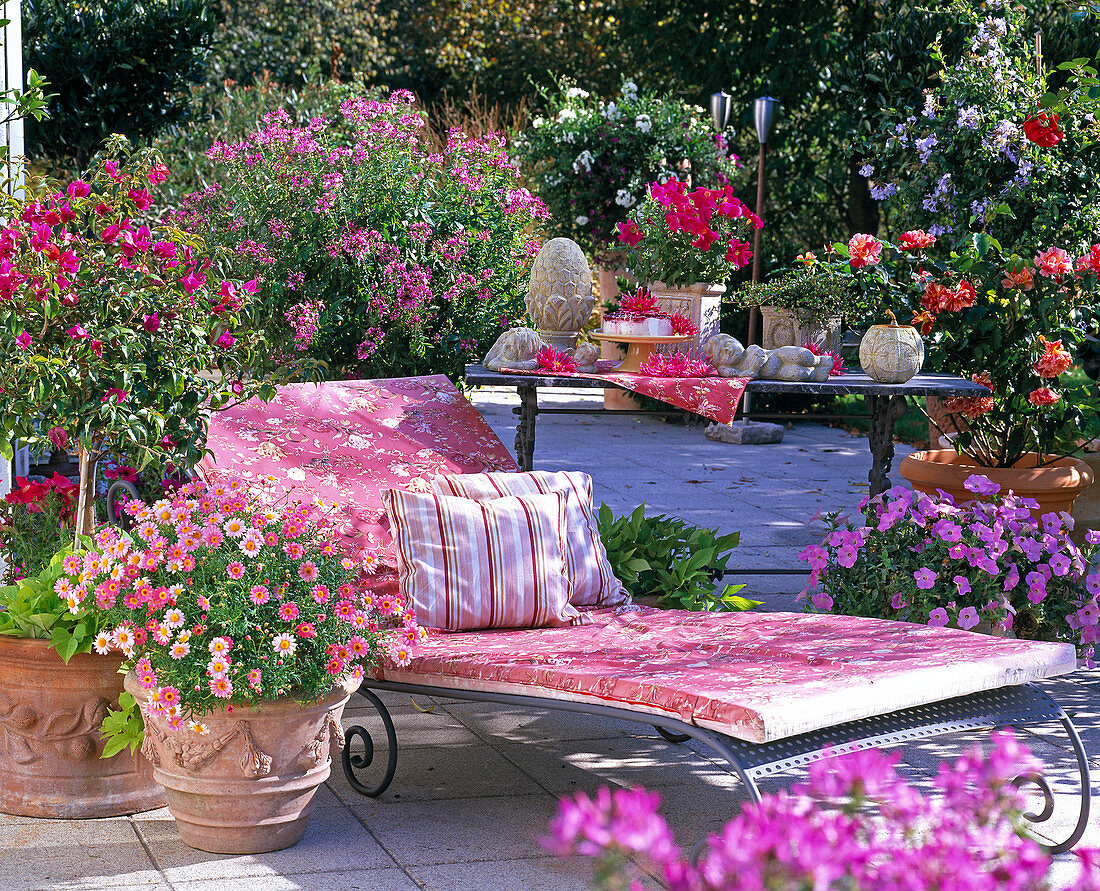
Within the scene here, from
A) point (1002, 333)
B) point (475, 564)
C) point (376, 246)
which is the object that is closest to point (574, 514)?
point (475, 564)

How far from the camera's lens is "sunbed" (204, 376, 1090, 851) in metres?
2.55

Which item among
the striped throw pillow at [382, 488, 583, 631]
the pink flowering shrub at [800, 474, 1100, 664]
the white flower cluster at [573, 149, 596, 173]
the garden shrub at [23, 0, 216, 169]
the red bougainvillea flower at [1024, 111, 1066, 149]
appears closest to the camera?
the striped throw pillow at [382, 488, 583, 631]

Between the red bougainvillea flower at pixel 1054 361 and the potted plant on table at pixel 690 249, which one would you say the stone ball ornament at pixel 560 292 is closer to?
the potted plant on table at pixel 690 249

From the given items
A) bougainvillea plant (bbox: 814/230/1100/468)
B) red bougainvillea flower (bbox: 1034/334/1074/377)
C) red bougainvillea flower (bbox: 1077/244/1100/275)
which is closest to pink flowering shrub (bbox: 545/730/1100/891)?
bougainvillea plant (bbox: 814/230/1100/468)

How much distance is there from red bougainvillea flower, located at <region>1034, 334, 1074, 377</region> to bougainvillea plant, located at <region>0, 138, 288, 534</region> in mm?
2851

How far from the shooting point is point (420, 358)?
6598 millimetres

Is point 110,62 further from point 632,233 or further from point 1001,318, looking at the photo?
point 1001,318

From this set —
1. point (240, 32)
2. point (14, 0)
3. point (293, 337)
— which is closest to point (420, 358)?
point (293, 337)

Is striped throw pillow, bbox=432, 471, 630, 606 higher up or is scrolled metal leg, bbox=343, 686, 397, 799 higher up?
striped throw pillow, bbox=432, 471, 630, 606

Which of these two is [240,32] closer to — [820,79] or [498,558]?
[820,79]

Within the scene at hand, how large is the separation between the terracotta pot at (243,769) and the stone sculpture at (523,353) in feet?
5.58

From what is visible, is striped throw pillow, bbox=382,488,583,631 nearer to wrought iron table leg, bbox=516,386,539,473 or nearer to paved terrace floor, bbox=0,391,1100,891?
paved terrace floor, bbox=0,391,1100,891

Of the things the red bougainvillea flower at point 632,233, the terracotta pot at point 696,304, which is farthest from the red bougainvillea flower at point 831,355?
the red bougainvillea flower at point 632,233

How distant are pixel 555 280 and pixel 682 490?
3.73 meters
